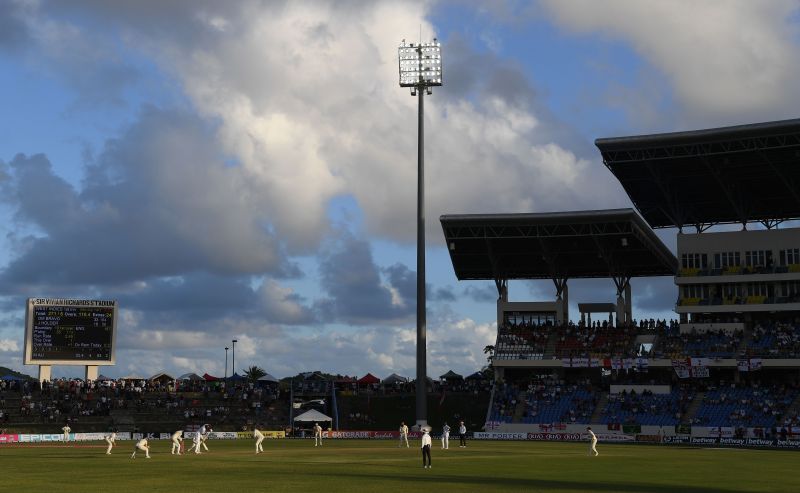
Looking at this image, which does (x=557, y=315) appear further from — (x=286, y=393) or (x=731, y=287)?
(x=286, y=393)

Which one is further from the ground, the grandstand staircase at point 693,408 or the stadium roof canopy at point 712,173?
the stadium roof canopy at point 712,173

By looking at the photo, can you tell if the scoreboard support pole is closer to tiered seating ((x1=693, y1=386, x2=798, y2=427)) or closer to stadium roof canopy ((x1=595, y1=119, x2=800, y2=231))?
stadium roof canopy ((x1=595, y1=119, x2=800, y2=231))

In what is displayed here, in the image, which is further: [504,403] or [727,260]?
[727,260]

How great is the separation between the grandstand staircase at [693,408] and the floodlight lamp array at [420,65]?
36758mm

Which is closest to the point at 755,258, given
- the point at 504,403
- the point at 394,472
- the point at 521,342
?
the point at 521,342

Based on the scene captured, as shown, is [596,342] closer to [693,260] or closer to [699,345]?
[699,345]

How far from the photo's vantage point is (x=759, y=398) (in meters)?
90.4

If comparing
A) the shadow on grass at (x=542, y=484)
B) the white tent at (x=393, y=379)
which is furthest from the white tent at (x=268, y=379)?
the shadow on grass at (x=542, y=484)

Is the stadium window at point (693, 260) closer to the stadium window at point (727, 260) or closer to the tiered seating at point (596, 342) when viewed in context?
the stadium window at point (727, 260)

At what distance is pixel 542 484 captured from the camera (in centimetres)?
3731

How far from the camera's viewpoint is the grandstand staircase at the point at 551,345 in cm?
10294

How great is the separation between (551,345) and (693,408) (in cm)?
1710

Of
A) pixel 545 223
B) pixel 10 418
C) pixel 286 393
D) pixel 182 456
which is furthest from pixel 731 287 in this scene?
pixel 10 418

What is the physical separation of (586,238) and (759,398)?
22.7 m
